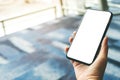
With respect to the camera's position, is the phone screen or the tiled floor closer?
the phone screen

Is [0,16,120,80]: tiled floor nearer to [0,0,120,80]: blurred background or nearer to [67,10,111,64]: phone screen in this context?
[0,0,120,80]: blurred background

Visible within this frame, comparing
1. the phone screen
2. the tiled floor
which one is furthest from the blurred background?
the phone screen

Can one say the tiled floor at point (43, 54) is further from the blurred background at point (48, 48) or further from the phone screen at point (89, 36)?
the phone screen at point (89, 36)

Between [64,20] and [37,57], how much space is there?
53.4 inches

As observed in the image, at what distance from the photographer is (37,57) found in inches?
94.7

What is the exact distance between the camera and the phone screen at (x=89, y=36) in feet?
3.52

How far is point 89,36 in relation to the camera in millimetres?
1138

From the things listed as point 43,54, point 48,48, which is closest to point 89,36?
point 43,54

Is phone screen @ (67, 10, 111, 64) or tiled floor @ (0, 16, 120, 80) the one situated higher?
phone screen @ (67, 10, 111, 64)

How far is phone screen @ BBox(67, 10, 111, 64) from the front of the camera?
1.07 metres

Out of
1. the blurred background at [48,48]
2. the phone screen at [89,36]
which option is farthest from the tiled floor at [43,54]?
the phone screen at [89,36]

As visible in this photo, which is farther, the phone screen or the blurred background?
the blurred background

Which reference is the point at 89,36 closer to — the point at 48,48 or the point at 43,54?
the point at 43,54

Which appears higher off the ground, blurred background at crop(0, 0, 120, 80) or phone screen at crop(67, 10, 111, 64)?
phone screen at crop(67, 10, 111, 64)
